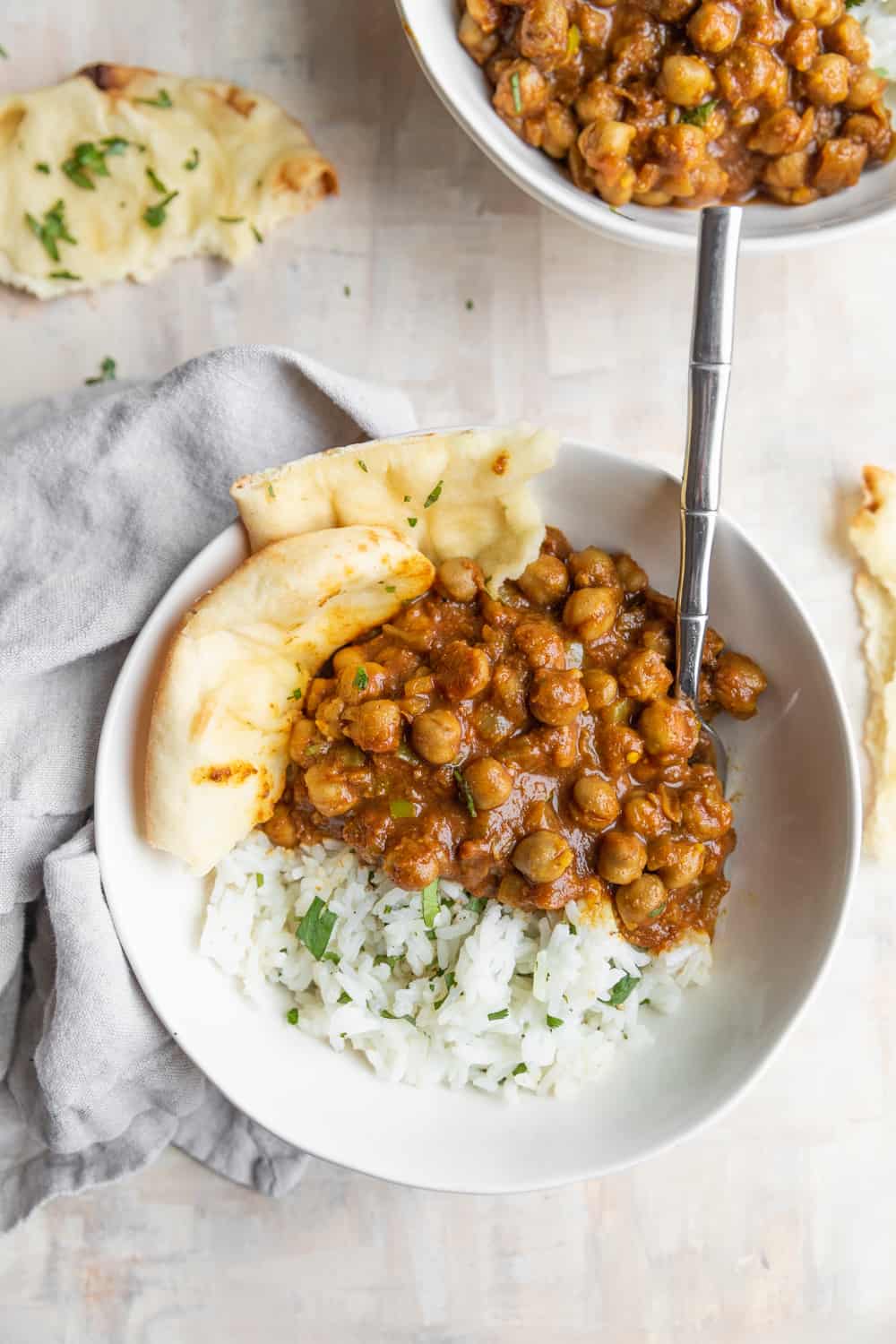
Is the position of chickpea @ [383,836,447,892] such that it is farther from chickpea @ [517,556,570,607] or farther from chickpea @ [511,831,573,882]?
chickpea @ [517,556,570,607]

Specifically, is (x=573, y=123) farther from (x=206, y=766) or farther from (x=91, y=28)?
(x=206, y=766)

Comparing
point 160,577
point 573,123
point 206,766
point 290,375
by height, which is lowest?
point 206,766

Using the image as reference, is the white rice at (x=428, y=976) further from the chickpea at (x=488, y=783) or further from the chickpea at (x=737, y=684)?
the chickpea at (x=737, y=684)

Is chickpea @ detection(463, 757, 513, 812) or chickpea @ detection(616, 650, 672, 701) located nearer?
chickpea @ detection(463, 757, 513, 812)

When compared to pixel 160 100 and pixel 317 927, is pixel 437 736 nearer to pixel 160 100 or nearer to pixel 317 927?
pixel 317 927

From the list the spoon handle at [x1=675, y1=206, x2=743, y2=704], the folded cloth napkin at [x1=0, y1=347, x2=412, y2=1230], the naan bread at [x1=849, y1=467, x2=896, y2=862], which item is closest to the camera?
the spoon handle at [x1=675, y1=206, x2=743, y2=704]

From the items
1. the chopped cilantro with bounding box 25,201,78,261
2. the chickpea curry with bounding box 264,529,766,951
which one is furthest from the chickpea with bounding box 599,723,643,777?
the chopped cilantro with bounding box 25,201,78,261

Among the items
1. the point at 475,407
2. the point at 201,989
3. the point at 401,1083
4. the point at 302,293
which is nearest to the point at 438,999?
the point at 401,1083
